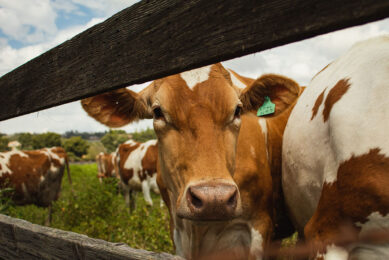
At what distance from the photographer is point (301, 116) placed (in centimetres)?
227

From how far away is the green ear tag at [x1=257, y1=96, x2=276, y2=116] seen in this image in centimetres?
239

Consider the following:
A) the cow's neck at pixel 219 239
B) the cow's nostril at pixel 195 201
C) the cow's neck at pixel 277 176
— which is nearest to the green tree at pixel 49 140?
the cow's neck at pixel 277 176

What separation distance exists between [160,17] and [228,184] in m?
1.00

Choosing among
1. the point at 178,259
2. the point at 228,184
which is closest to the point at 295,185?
the point at 228,184

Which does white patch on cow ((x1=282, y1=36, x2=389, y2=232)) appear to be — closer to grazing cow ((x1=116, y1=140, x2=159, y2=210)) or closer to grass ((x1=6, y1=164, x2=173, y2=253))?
grass ((x1=6, y1=164, x2=173, y2=253))

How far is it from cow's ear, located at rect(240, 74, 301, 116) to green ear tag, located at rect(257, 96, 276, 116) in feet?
0.08

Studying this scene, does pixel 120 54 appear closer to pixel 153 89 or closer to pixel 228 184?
pixel 228 184

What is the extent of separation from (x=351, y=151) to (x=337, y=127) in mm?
165

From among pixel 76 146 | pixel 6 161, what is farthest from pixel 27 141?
pixel 6 161

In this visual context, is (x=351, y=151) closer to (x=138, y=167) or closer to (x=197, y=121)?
(x=197, y=121)

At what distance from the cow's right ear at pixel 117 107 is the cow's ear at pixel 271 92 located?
80cm

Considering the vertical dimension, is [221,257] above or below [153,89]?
below

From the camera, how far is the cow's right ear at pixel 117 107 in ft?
7.09

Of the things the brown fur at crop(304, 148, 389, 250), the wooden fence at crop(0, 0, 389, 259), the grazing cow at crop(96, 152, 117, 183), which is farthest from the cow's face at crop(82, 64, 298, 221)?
the grazing cow at crop(96, 152, 117, 183)
